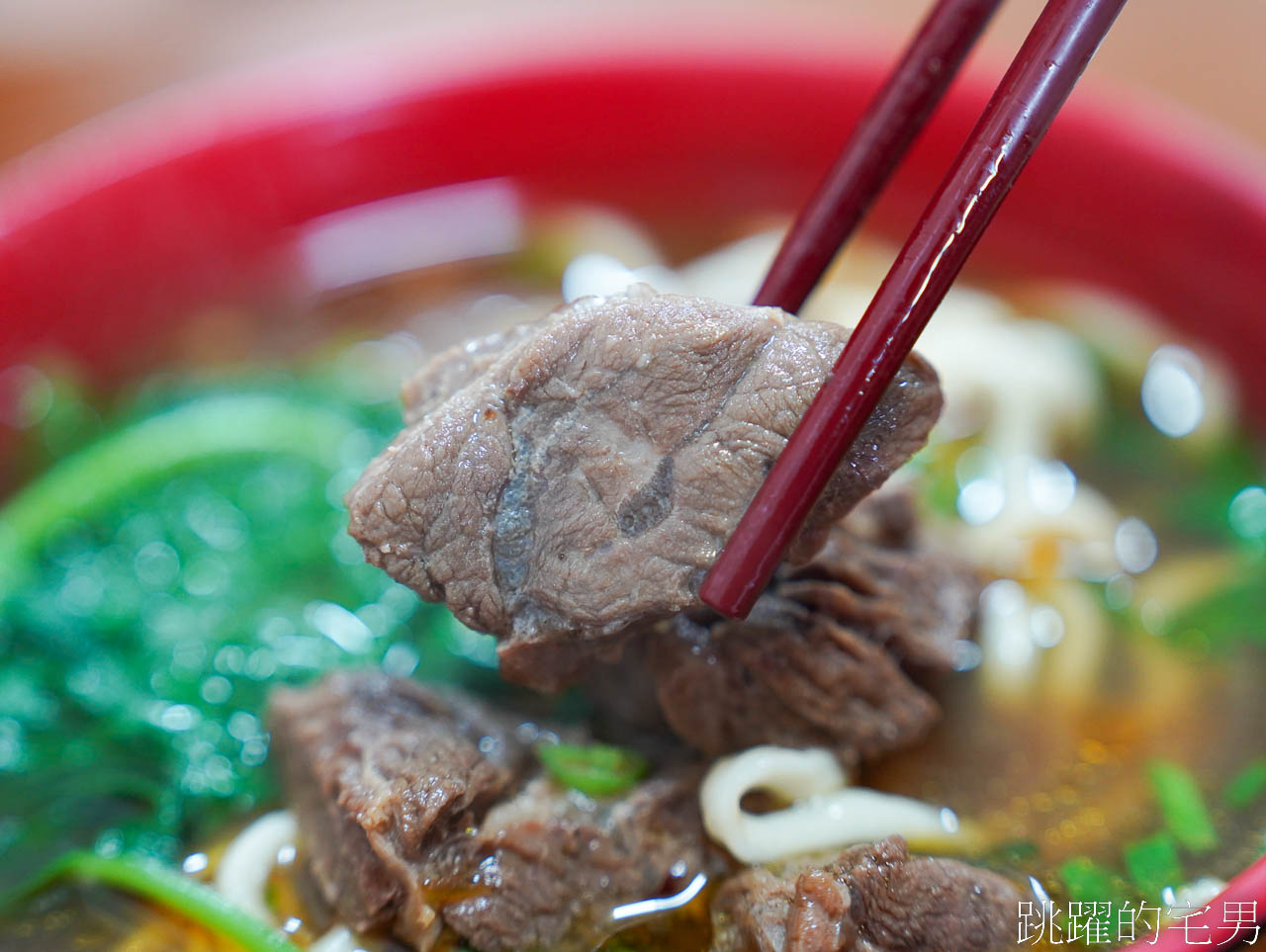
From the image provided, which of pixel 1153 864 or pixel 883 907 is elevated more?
pixel 1153 864

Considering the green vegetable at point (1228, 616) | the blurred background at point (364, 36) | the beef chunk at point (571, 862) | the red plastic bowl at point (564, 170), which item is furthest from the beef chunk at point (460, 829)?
the blurred background at point (364, 36)

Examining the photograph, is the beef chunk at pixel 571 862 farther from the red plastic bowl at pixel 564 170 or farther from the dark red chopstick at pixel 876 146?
the red plastic bowl at pixel 564 170

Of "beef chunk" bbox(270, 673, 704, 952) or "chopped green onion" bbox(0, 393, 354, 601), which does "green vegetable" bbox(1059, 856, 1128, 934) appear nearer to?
"beef chunk" bbox(270, 673, 704, 952)

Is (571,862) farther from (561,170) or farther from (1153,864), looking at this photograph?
(561,170)

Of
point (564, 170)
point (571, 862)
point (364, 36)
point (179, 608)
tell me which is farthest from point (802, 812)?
point (364, 36)

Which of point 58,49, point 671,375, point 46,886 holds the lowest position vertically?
point 46,886

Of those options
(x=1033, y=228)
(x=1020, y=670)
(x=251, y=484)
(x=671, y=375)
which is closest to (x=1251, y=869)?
(x=1020, y=670)

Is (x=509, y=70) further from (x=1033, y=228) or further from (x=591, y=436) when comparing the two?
(x=591, y=436)
